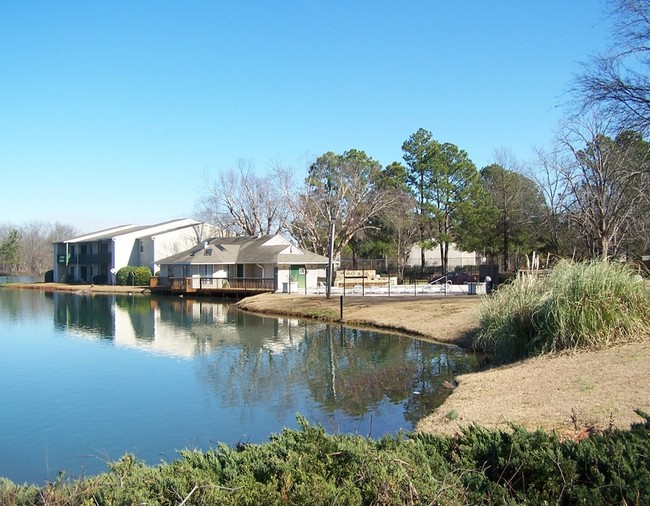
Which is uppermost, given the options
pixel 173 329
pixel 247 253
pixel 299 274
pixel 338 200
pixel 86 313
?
pixel 338 200

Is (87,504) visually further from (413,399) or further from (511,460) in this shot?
(413,399)

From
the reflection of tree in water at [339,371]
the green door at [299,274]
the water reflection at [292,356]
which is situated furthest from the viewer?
the green door at [299,274]

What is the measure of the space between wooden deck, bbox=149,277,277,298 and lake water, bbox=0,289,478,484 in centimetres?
1677

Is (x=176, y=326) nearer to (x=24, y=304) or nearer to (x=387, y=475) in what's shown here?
(x=24, y=304)

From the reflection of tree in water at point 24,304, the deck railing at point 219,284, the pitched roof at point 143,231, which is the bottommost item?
the reflection of tree in water at point 24,304

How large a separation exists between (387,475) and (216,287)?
47540 mm

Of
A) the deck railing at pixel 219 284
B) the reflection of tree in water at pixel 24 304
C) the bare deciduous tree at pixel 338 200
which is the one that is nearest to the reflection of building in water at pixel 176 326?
the reflection of tree in water at pixel 24 304

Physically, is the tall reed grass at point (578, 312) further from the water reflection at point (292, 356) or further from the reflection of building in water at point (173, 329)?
the reflection of building in water at point (173, 329)

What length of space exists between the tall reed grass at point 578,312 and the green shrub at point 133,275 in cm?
4873

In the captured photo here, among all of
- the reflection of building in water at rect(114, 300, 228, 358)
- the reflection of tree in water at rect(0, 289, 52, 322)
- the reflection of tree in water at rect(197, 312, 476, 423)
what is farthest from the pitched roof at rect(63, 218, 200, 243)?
the reflection of tree in water at rect(197, 312, 476, 423)

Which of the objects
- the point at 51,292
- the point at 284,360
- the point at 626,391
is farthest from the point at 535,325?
the point at 51,292

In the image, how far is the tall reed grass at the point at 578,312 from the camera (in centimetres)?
1417

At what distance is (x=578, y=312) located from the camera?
14.3m

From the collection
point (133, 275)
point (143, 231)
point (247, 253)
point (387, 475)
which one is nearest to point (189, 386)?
point (387, 475)
